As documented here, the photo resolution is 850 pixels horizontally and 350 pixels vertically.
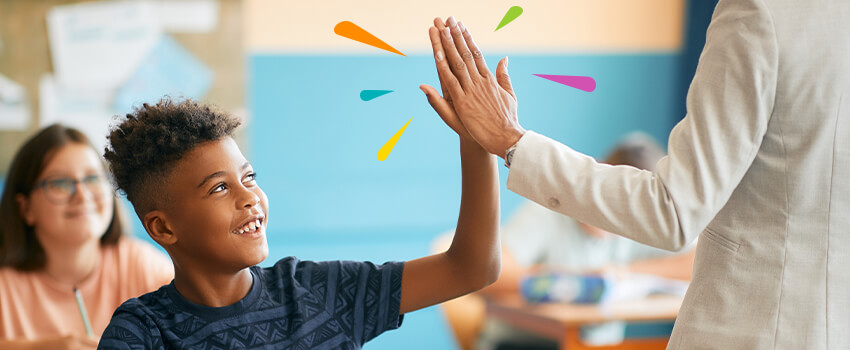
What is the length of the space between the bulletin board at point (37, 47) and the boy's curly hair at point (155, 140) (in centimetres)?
210

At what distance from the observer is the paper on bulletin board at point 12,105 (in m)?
3.42

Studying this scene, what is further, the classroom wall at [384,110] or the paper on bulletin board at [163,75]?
the classroom wall at [384,110]

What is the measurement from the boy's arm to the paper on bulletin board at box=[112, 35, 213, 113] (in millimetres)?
2587

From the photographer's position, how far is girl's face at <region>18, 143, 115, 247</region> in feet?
6.34

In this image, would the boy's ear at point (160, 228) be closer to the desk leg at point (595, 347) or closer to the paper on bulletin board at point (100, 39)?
the desk leg at point (595, 347)

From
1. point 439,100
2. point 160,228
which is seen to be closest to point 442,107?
point 439,100

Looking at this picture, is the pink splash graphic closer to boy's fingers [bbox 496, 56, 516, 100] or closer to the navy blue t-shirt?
boy's fingers [bbox 496, 56, 516, 100]

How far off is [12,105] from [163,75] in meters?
0.65

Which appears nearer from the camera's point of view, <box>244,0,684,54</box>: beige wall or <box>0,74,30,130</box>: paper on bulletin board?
<box>0,74,30,130</box>: paper on bulletin board

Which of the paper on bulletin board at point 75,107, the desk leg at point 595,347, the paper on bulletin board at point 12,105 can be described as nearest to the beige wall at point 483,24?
the paper on bulletin board at point 75,107

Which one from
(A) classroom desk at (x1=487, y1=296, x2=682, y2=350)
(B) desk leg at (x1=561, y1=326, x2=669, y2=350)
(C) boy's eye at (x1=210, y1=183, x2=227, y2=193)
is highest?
(C) boy's eye at (x1=210, y1=183, x2=227, y2=193)

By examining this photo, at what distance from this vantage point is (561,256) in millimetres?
3127

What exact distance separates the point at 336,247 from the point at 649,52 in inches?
79.5

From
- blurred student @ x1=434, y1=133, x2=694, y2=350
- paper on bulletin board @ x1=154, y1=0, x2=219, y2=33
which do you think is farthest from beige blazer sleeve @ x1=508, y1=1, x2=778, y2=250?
paper on bulletin board @ x1=154, y1=0, x2=219, y2=33
